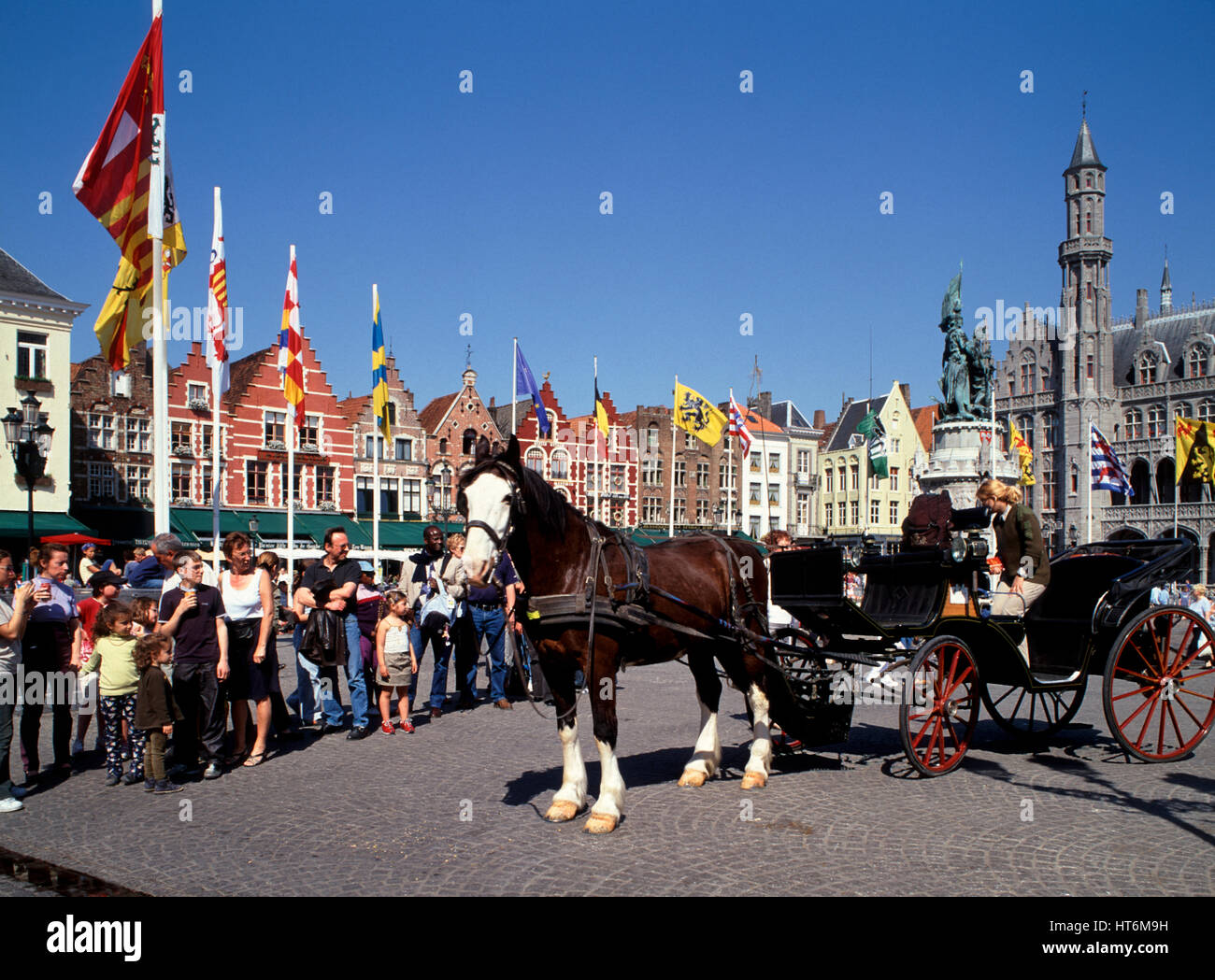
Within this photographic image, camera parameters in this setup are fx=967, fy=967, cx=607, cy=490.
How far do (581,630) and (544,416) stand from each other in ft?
102

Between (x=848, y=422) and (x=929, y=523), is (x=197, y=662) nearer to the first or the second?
(x=929, y=523)

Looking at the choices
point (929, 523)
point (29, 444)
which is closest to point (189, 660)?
point (929, 523)

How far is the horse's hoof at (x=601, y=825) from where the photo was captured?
6074 millimetres

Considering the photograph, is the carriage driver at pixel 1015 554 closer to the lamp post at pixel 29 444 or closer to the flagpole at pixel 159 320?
the flagpole at pixel 159 320

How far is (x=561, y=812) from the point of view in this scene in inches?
252

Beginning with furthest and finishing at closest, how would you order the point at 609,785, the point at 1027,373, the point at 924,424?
1. the point at 924,424
2. the point at 1027,373
3. the point at 609,785

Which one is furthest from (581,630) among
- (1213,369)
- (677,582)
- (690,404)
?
(1213,369)

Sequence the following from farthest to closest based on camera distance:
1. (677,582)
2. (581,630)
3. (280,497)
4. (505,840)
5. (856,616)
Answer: (280,497) < (856,616) < (677,582) < (581,630) < (505,840)

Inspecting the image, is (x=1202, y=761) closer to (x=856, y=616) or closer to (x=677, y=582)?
(x=856, y=616)

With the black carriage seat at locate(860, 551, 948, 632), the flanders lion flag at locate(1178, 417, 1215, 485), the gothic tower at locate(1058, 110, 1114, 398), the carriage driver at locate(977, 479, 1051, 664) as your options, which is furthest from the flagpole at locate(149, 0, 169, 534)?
the gothic tower at locate(1058, 110, 1114, 398)

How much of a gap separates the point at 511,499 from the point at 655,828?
229 cm

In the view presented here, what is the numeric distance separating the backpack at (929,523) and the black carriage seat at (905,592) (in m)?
0.52

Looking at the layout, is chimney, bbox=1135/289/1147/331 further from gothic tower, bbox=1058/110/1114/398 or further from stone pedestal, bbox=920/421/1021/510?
Result: stone pedestal, bbox=920/421/1021/510

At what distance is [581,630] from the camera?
6426 millimetres
